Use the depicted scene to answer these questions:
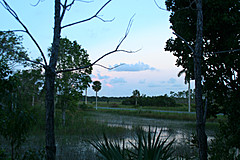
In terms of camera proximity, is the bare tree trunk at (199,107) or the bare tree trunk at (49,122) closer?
the bare tree trunk at (49,122)

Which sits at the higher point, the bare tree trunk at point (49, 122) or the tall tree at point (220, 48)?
the tall tree at point (220, 48)

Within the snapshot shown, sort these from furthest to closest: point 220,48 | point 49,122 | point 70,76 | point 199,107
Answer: point 70,76 < point 220,48 < point 199,107 < point 49,122

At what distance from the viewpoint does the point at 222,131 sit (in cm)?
697

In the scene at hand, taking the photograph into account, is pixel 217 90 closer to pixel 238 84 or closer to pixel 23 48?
pixel 238 84

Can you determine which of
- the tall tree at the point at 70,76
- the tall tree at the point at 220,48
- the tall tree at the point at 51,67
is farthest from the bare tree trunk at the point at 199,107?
the tall tree at the point at 70,76

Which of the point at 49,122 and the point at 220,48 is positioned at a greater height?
the point at 220,48

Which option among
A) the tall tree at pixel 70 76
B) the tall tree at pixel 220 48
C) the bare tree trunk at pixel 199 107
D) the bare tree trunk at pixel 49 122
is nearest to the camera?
the bare tree trunk at pixel 49 122

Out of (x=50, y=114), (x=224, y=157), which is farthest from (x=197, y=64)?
(x=224, y=157)

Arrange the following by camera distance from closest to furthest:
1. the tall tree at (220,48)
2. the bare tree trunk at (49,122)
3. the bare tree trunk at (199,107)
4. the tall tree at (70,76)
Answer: the bare tree trunk at (49,122)
the bare tree trunk at (199,107)
the tall tree at (220,48)
the tall tree at (70,76)

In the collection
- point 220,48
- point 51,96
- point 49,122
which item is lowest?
point 49,122

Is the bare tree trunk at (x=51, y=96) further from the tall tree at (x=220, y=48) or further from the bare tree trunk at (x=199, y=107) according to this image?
the tall tree at (x=220, y=48)

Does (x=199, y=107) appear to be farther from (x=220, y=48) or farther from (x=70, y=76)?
(x=70, y=76)

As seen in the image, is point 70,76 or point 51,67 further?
point 70,76

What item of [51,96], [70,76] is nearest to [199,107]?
[51,96]
